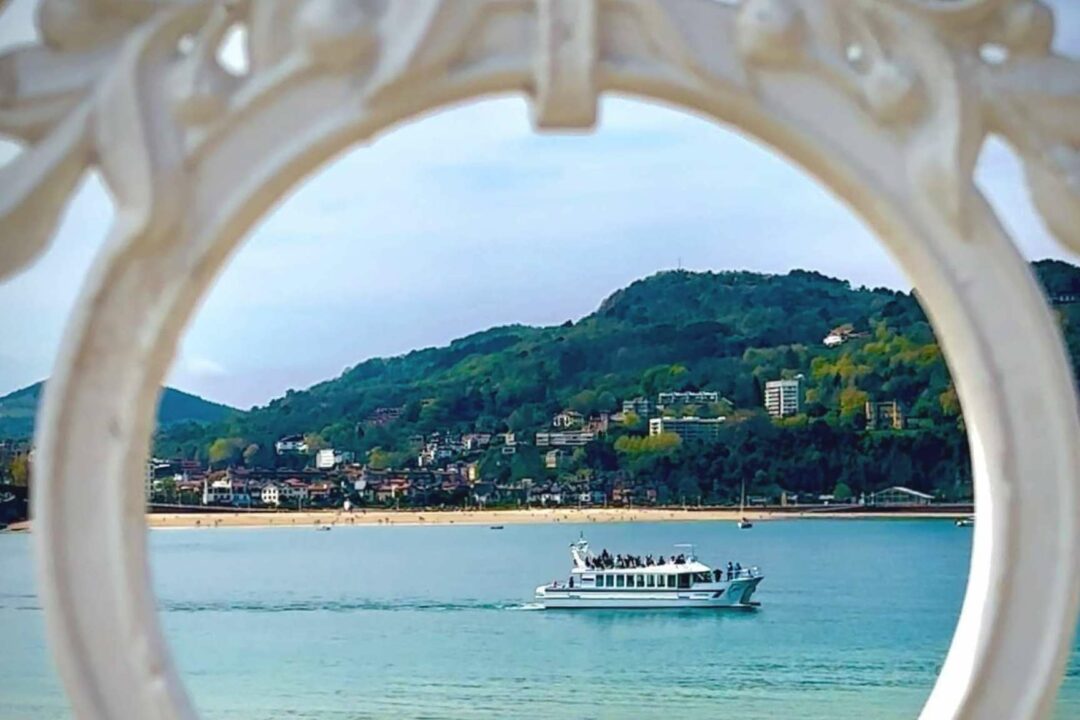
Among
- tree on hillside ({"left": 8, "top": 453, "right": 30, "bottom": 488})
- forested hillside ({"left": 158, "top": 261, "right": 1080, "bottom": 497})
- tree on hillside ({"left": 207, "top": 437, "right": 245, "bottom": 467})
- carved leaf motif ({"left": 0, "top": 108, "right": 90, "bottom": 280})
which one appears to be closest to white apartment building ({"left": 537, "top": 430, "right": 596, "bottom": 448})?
forested hillside ({"left": 158, "top": 261, "right": 1080, "bottom": 497})

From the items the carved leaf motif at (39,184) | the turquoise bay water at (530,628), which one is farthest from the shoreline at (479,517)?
the carved leaf motif at (39,184)

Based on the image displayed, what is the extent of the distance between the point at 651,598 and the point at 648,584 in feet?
0.57

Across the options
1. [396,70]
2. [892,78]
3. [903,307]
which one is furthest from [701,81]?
[903,307]

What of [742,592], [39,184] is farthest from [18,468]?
[742,592]

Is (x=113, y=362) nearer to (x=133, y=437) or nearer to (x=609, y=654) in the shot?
(x=133, y=437)

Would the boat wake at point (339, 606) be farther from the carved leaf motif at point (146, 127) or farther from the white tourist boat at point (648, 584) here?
the carved leaf motif at point (146, 127)

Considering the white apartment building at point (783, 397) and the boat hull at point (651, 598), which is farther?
the boat hull at point (651, 598)

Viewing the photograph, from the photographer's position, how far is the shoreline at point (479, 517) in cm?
1442

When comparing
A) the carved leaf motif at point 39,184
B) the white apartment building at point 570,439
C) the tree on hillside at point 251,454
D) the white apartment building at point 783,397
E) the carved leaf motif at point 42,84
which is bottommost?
the carved leaf motif at point 39,184

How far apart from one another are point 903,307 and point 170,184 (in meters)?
11.6

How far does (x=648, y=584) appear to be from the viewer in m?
15.5

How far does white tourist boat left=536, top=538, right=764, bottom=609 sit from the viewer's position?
15312 millimetres

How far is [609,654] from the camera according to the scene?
1489 cm

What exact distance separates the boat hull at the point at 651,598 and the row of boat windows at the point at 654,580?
6 centimetres
